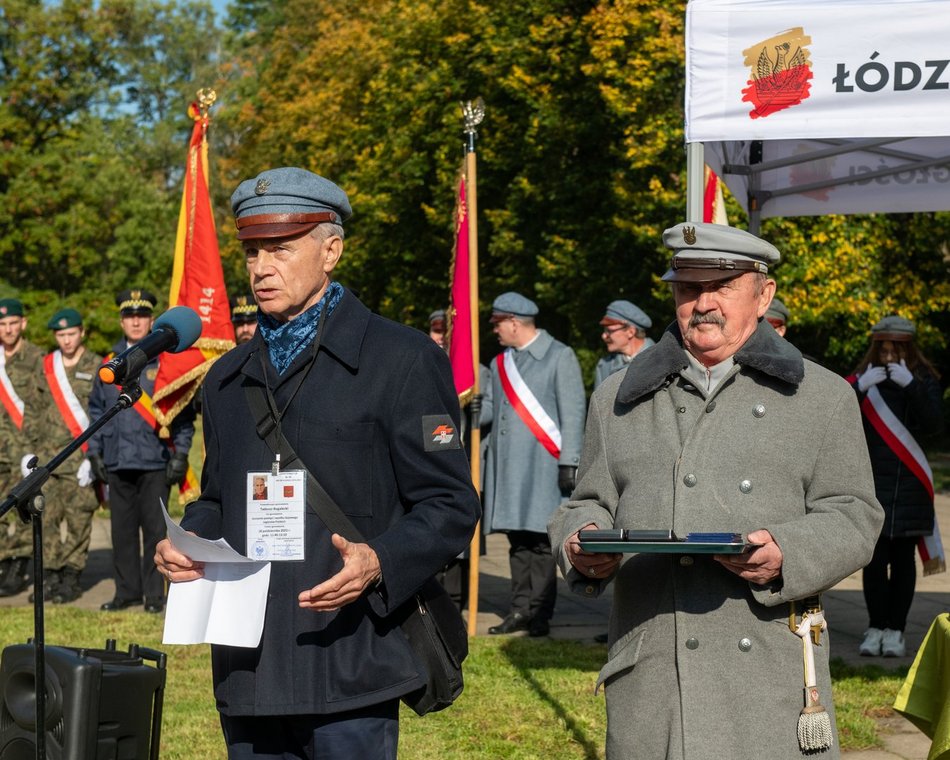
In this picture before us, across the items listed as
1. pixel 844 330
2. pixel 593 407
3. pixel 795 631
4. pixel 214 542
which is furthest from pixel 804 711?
pixel 844 330

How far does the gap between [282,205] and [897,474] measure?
6.35 metres

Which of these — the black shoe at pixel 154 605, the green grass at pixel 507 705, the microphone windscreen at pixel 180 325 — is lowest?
the black shoe at pixel 154 605

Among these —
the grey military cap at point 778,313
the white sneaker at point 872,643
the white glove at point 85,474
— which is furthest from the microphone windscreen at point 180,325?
the white glove at point 85,474

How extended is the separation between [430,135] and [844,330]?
10.4m

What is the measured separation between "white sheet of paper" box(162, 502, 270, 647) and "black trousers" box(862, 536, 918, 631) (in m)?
6.35

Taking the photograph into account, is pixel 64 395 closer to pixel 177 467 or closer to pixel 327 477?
pixel 177 467

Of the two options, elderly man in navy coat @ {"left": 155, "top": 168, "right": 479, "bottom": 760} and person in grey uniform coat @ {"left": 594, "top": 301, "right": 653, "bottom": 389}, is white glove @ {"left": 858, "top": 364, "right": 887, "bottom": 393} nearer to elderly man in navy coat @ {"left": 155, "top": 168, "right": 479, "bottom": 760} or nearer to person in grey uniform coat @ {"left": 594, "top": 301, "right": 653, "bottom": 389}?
person in grey uniform coat @ {"left": 594, "top": 301, "right": 653, "bottom": 389}

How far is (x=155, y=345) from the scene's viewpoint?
3.93 m

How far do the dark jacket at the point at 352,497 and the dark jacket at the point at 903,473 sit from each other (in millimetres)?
5921

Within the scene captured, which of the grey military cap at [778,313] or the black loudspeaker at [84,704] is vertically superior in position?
the grey military cap at [778,313]

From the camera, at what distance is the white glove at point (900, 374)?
8906 millimetres

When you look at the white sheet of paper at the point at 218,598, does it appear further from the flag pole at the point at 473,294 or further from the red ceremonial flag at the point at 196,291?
the red ceremonial flag at the point at 196,291

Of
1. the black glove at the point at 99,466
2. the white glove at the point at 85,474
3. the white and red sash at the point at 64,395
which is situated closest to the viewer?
the black glove at the point at 99,466

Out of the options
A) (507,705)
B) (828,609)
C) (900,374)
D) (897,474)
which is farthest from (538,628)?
(900,374)
